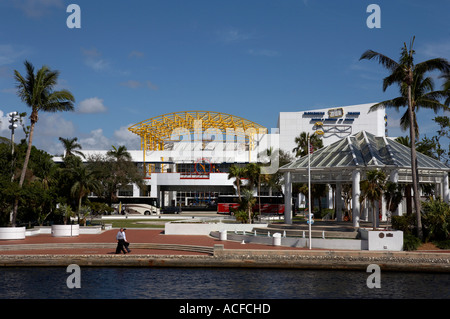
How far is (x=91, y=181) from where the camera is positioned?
149 ft

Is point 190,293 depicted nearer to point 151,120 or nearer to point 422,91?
point 422,91

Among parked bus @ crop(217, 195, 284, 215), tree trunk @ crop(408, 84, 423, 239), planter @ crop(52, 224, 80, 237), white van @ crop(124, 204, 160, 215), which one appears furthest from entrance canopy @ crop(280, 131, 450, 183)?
white van @ crop(124, 204, 160, 215)

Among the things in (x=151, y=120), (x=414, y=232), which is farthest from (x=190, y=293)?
(x=151, y=120)

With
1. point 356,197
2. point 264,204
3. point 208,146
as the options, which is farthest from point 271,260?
point 208,146

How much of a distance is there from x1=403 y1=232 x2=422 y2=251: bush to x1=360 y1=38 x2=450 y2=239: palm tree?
1.51 metres

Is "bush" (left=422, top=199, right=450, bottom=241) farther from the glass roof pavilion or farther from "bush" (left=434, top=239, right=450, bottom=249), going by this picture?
the glass roof pavilion

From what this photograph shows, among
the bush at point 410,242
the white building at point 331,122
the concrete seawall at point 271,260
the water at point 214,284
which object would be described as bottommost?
the water at point 214,284

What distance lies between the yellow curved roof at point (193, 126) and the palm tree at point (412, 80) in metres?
57.0

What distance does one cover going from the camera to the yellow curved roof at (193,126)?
3610 inches

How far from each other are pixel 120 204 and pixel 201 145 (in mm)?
30818

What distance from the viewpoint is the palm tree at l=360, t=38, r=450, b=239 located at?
33625mm

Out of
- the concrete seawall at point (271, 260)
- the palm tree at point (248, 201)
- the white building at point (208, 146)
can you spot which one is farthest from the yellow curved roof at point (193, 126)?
the concrete seawall at point (271, 260)

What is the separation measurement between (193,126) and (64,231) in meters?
57.1

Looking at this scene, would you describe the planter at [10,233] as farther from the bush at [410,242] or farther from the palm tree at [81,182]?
the bush at [410,242]
